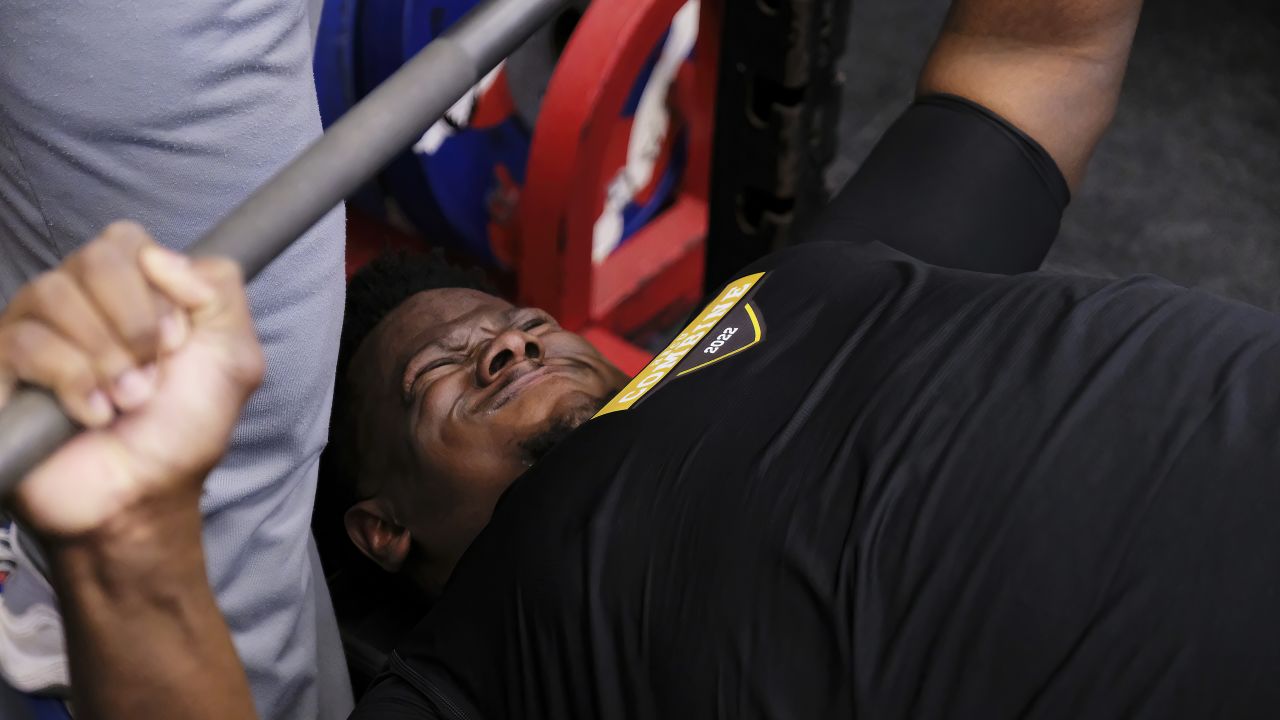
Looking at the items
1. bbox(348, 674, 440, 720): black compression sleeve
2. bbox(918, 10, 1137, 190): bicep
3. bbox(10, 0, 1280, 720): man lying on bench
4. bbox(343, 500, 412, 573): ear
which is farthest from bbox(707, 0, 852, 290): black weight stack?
bbox(348, 674, 440, 720): black compression sleeve

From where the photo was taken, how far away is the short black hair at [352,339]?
4.45ft

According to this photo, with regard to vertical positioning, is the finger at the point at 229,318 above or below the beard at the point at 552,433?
above

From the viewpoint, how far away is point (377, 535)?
4.32 ft

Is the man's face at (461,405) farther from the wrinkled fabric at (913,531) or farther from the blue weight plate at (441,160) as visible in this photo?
the blue weight plate at (441,160)

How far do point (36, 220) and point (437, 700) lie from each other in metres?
0.42

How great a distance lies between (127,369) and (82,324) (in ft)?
0.09

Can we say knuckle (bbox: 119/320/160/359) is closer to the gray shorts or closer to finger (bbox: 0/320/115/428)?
finger (bbox: 0/320/115/428)

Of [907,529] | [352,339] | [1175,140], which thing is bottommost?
[1175,140]

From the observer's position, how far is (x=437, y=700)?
95 centimetres

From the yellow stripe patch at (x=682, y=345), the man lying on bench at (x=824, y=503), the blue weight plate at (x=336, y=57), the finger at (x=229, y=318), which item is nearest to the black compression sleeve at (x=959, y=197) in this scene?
the man lying on bench at (x=824, y=503)

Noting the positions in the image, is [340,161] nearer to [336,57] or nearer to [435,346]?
[435,346]

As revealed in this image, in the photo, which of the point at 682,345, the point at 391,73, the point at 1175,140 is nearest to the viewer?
the point at 682,345

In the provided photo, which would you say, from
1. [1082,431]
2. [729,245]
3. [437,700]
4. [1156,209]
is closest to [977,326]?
[1082,431]

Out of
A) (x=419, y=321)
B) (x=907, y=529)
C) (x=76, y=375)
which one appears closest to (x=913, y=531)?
(x=907, y=529)
